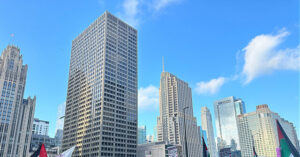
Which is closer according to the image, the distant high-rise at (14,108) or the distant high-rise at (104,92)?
the distant high-rise at (104,92)

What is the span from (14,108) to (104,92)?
213ft

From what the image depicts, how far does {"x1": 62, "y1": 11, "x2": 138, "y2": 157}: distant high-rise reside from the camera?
14862cm

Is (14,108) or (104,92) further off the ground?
(104,92)

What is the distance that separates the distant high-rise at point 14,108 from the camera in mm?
159000

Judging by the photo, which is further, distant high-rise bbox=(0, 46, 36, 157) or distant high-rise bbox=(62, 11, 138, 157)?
distant high-rise bbox=(0, 46, 36, 157)

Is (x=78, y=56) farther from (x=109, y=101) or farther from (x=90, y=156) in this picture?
(x=90, y=156)

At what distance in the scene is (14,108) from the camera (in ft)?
550

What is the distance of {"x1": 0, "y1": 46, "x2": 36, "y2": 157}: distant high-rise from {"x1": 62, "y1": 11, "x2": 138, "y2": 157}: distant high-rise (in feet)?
89.4

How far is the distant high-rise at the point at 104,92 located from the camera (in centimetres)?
14862

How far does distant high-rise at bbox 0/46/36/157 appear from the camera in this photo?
159 metres

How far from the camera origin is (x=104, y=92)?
505 ft

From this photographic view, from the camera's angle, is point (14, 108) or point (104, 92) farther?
point (14, 108)

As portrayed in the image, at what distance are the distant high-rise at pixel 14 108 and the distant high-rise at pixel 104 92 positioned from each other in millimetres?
27244

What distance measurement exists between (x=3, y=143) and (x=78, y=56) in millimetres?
75624
